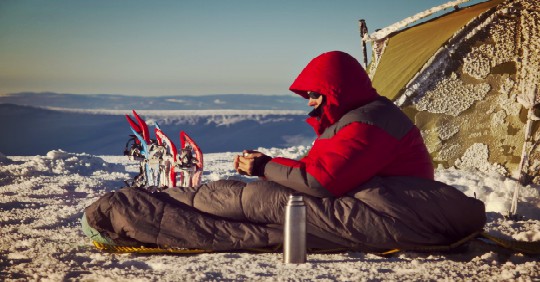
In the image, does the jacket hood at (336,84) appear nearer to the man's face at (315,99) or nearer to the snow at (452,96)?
the man's face at (315,99)

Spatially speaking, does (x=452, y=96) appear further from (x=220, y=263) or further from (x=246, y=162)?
(x=220, y=263)

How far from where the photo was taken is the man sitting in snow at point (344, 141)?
340 cm

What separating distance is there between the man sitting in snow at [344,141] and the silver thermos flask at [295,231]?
284 mm

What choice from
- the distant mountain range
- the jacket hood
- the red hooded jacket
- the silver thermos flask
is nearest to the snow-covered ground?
the silver thermos flask

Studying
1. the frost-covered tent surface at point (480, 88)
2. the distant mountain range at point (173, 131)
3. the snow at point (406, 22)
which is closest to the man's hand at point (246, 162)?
the frost-covered tent surface at point (480, 88)

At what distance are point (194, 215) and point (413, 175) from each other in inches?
52.8

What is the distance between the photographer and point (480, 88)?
652cm

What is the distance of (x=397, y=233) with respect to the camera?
11.3 ft

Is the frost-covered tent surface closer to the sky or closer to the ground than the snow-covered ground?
closer to the sky

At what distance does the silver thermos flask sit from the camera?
3.16 m

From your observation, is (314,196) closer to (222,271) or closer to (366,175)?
(366,175)

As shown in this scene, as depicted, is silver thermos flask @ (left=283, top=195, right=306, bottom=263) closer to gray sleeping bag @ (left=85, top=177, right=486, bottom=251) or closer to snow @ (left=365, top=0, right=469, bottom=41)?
gray sleeping bag @ (left=85, top=177, right=486, bottom=251)

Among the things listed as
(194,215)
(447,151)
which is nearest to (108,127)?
(447,151)

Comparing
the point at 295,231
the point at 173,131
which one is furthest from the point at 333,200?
the point at 173,131
